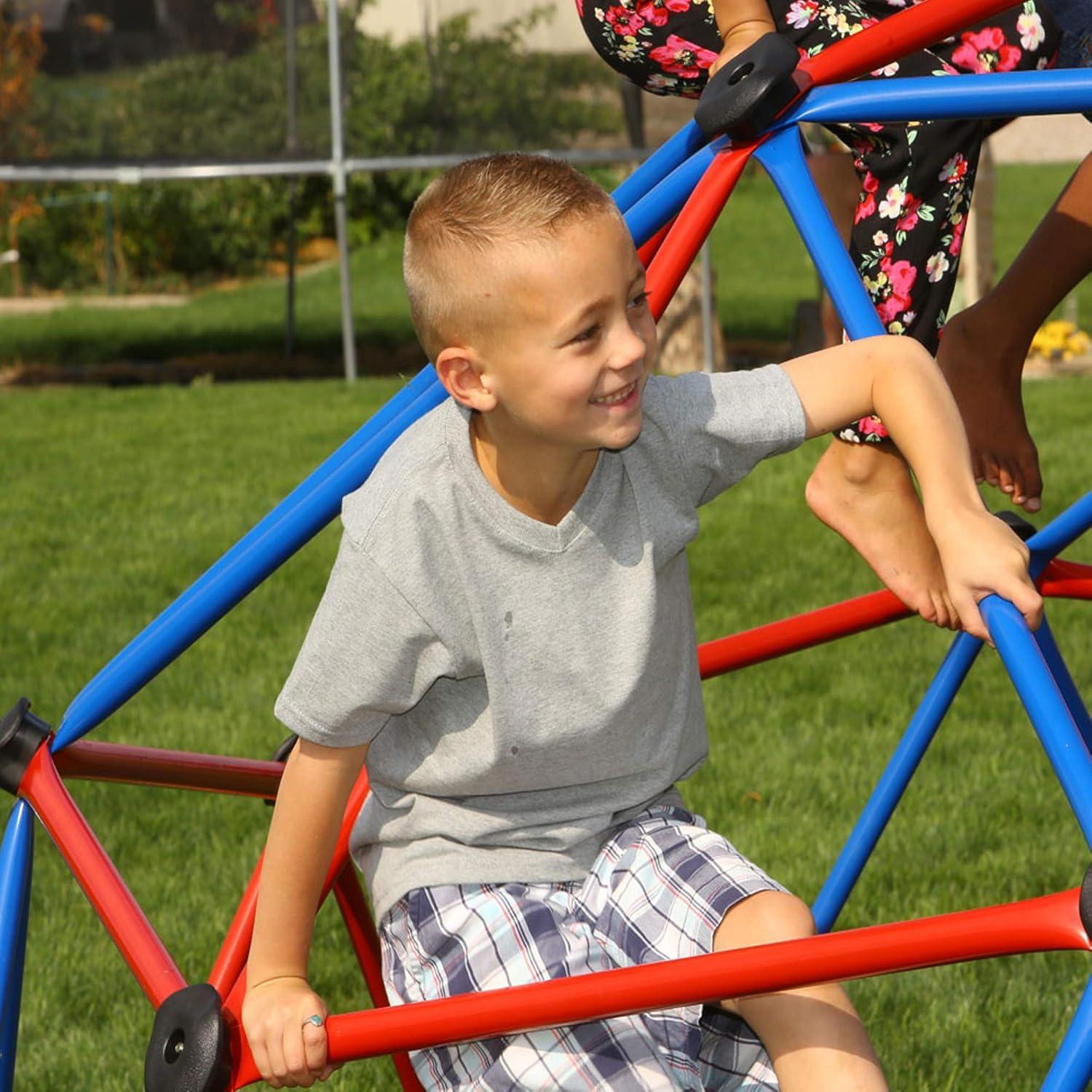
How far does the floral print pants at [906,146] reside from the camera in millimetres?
2113

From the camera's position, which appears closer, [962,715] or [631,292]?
[631,292]

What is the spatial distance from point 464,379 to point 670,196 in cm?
45

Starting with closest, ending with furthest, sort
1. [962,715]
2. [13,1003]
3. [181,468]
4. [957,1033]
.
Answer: [13,1003]
[957,1033]
[962,715]
[181,468]

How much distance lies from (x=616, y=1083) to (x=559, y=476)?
52 cm

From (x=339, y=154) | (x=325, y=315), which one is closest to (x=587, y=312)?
(x=339, y=154)

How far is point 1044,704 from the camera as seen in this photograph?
1.42 m

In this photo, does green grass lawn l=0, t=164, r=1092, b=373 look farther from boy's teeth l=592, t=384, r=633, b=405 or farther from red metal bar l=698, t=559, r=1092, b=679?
boy's teeth l=592, t=384, r=633, b=405

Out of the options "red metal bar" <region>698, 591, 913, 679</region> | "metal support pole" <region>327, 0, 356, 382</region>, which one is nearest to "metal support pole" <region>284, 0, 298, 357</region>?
"metal support pole" <region>327, 0, 356, 382</region>

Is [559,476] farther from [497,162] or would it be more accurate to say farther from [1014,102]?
[1014,102]

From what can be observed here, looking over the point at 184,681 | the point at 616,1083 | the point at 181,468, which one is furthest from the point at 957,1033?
the point at 181,468

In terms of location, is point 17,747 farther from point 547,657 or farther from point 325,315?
point 325,315

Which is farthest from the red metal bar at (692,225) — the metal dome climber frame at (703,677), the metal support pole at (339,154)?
the metal support pole at (339,154)

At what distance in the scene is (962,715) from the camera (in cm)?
390

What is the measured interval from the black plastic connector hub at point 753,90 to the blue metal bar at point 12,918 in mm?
997
